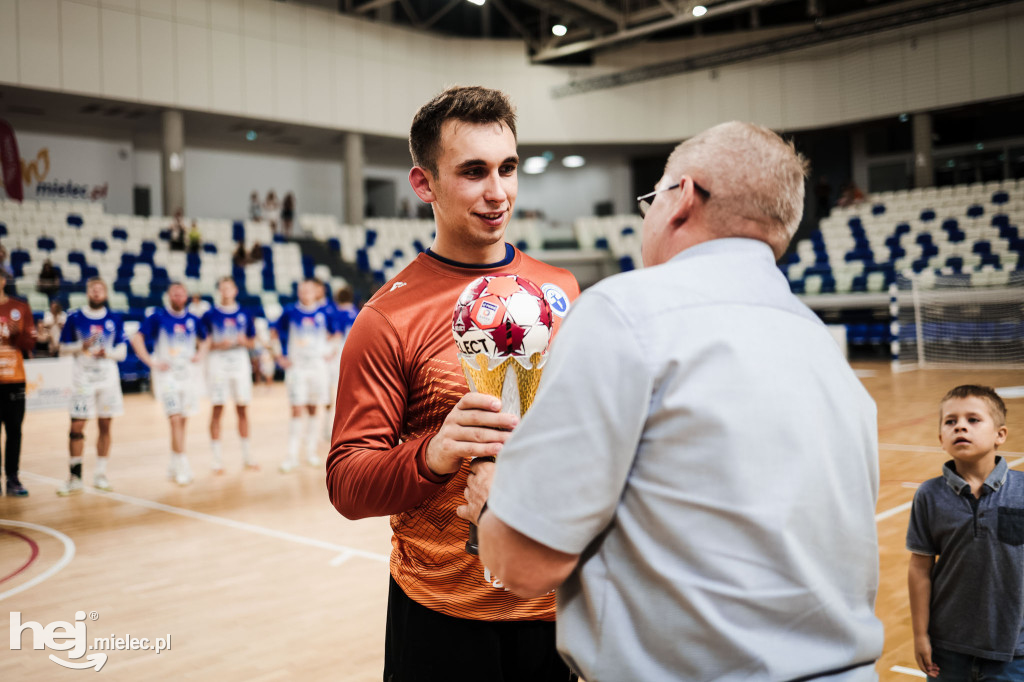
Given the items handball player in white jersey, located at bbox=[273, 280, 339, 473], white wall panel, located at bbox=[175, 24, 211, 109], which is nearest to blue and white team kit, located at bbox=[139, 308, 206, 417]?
handball player in white jersey, located at bbox=[273, 280, 339, 473]

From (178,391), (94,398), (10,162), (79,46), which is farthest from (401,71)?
(94,398)

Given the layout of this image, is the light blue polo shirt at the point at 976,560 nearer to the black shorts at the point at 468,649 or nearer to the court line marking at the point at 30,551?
the black shorts at the point at 468,649

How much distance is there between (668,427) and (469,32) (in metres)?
27.0

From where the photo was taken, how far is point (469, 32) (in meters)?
26.0

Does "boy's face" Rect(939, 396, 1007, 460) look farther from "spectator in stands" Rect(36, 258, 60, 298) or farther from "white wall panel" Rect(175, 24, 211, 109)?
"white wall panel" Rect(175, 24, 211, 109)

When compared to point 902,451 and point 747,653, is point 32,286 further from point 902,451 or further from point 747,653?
point 747,653

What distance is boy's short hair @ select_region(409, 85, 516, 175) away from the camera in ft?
5.43

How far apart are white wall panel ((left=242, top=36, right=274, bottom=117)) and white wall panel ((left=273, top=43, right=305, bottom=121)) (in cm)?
16

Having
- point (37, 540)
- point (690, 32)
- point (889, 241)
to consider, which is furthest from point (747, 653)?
point (690, 32)

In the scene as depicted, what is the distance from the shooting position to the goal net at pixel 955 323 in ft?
50.1

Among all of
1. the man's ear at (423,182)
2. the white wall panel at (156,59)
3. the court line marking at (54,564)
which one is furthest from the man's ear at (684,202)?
the white wall panel at (156,59)

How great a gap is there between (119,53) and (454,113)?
64.6 ft

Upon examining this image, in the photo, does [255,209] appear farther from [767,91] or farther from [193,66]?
[767,91]

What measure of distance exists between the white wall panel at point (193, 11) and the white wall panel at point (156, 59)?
14.5 inches
